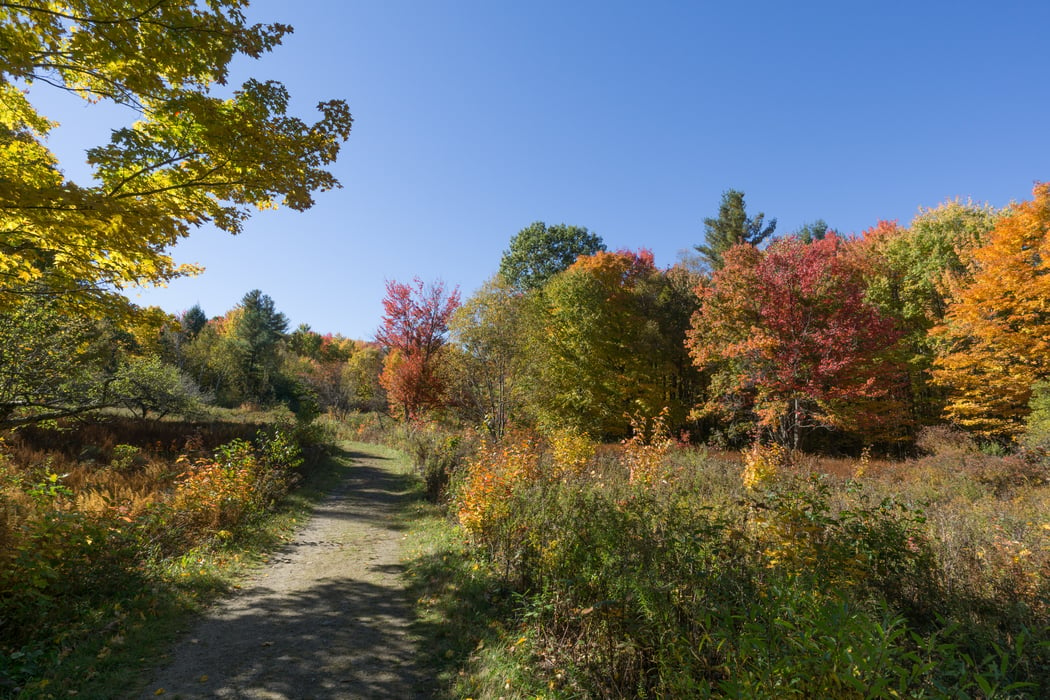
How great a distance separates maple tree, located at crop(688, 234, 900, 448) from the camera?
52.1 ft

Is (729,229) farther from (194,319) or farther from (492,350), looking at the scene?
(194,319)

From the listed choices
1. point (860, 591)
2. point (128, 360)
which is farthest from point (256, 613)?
point (128, 360)

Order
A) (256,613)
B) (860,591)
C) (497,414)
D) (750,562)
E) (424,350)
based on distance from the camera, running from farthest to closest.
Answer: (424,350)
(497,414)
(256,613)
(750,562)
(860,591)

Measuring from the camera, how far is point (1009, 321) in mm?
14922

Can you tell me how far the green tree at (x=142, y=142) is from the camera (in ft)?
13.3

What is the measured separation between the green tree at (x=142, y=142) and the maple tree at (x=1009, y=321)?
20532 mm

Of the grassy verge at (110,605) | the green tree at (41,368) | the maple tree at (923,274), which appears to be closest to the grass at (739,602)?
the grassy verge at (110,605)

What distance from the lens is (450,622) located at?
497 cm

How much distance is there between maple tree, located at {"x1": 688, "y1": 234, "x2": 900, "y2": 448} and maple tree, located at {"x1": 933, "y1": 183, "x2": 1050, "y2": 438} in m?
2.16

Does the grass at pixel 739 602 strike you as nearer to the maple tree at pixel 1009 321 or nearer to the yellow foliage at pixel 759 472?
the yellow foliage at pixel 759 472

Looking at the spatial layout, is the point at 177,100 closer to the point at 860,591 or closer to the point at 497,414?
the point at 860,591

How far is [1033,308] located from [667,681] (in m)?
19.9

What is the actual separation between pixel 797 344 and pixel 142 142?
737 inches

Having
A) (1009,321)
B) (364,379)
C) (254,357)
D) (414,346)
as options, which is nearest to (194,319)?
(254,357)
